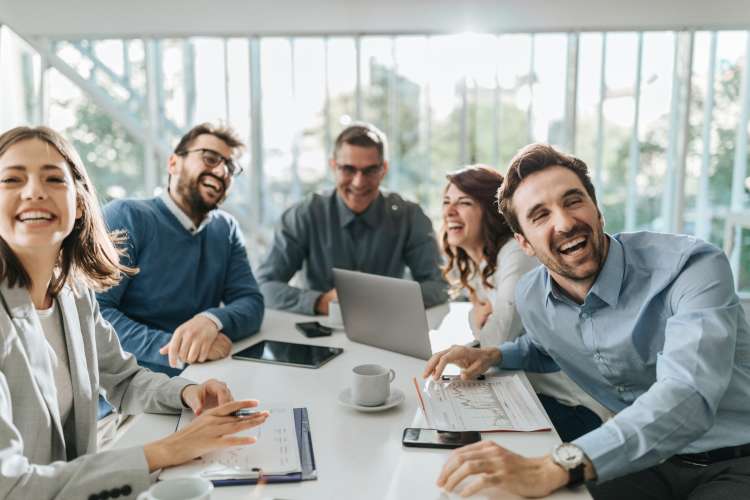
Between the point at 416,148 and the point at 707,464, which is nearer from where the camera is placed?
the point at 707,464

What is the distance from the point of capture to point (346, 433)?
1229 millimetres

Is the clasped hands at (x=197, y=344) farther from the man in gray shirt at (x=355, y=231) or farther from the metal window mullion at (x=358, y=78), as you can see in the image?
the metal window mullion at (x=358, y=78)

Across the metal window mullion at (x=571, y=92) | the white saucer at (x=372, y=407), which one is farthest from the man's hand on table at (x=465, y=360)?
the metal window mullion at (x=571, y=92)

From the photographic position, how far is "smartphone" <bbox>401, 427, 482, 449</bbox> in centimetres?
116

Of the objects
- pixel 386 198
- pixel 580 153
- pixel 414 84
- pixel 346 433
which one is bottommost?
pixel 346 433

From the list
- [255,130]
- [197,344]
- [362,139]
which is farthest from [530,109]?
[197,344]

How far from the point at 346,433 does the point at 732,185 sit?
3.30 m

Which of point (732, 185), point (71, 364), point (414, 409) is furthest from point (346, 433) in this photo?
point (732, 185)

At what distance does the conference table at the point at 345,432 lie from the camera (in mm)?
1010

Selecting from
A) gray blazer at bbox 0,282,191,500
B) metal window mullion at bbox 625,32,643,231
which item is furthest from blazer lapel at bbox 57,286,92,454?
metal window mullion at bbox 625,32,643,231

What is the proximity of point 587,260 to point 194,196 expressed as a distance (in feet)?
4.61

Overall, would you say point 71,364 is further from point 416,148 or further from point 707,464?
point 416,148

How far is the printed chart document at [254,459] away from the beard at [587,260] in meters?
0.72

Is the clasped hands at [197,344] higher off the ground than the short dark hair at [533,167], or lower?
lower
